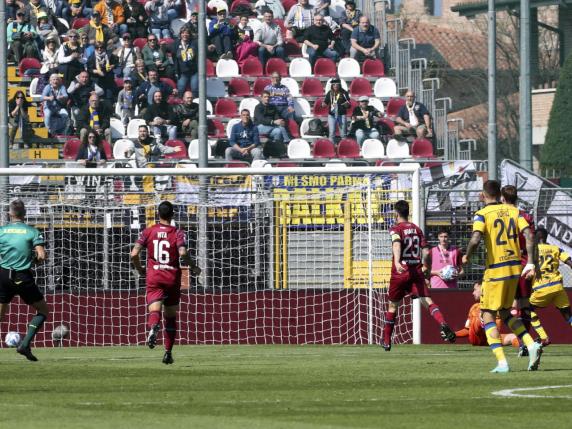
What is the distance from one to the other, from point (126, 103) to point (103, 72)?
1.02m

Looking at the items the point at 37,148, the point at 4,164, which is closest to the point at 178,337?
the point at 4,164

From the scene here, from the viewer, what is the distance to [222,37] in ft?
113

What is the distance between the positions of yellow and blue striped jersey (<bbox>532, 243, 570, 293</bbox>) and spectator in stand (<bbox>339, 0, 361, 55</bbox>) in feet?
51.6

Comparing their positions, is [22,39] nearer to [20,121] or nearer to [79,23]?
[79,23]

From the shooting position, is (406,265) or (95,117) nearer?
(406,265)

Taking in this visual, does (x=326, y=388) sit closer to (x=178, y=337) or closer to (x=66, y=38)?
(x=178, y=337)

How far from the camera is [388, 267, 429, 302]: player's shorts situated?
19.1m

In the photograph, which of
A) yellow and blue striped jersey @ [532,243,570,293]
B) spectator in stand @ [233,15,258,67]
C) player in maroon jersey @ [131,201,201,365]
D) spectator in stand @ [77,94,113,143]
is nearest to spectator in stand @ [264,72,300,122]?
spectator in stand @ [233,15,258,67]

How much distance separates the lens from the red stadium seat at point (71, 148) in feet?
98.7

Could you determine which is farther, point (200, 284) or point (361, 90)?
point (361, 90)

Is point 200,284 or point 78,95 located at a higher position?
point 78,95

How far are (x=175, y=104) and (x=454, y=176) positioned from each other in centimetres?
743

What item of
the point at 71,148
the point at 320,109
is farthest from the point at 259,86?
the point at 71,148

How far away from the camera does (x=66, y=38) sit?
33.3 meters
